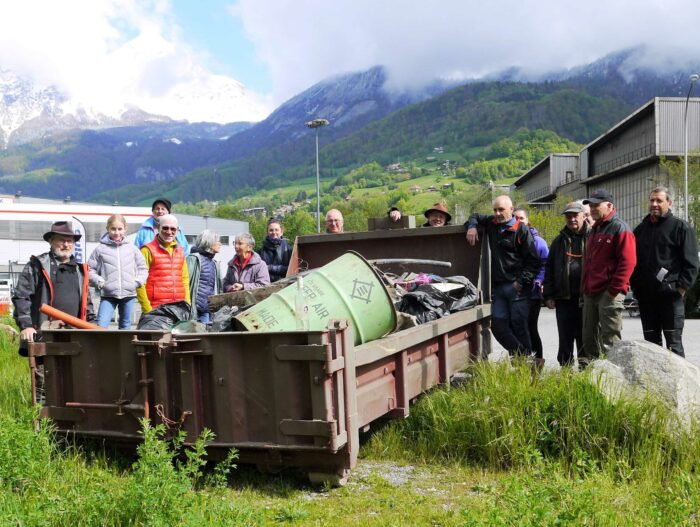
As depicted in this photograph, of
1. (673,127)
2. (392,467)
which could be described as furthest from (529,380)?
(673,127)

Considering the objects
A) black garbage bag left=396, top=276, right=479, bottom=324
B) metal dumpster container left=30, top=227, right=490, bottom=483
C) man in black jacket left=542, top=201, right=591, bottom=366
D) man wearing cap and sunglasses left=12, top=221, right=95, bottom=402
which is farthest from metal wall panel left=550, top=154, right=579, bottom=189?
metal dumpster container left=30, top=227, right=490, bottom=483

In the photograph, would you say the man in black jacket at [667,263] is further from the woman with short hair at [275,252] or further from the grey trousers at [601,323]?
the woman with short hair at [275,252]

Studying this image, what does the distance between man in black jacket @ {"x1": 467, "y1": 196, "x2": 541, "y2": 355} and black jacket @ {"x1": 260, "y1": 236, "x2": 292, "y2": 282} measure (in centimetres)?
264

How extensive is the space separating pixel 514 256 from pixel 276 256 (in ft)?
9.76

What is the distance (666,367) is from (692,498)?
1.58 meters

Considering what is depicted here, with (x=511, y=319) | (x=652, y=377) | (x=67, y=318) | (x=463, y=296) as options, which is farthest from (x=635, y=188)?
(x=67, y=318)

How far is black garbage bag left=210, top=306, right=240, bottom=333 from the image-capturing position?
5.04m

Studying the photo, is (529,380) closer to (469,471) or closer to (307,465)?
(469,471)

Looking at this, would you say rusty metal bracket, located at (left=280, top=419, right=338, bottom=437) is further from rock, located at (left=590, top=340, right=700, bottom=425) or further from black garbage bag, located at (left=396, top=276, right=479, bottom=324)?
rock, located at (left=590, top=340, right=700, bottom=425)

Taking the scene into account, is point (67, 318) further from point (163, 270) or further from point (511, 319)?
point (511, 319)

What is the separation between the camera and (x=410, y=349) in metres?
5.23

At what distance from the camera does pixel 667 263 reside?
652 cm

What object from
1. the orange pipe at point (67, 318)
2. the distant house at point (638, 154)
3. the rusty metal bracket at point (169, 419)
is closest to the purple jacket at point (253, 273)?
the orange pipe at point (67, 318)

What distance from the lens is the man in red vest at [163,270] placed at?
22.9 ft
